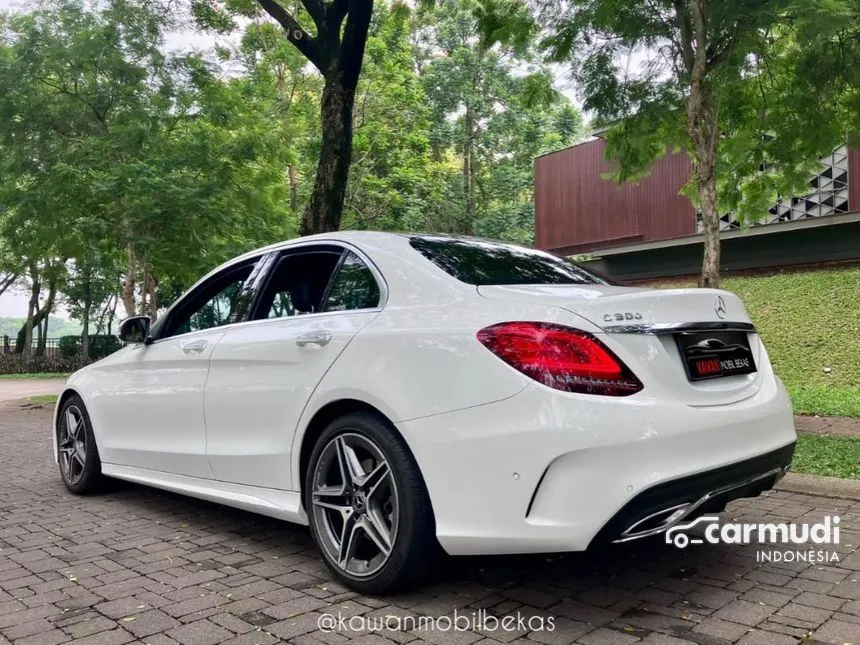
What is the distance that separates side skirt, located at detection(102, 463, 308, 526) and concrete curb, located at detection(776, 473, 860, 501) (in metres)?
3.34

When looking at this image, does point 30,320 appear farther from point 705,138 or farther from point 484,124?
point 705,138

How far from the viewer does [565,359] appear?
2.70 metres

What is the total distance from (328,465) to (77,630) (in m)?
1.17

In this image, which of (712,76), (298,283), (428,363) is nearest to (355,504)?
(428,363)

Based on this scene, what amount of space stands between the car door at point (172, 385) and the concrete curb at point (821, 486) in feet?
12.4

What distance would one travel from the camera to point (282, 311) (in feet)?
12.8

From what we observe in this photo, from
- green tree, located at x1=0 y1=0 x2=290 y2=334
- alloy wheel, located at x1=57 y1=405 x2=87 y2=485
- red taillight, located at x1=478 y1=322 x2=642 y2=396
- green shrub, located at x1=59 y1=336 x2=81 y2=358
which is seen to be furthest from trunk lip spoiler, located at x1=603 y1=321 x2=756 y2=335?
green shrub, located at x1=59 y1=336 x2=81 y2=358

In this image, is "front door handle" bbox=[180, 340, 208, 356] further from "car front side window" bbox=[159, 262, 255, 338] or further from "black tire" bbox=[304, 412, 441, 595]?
"black tire" bbox=[304, 412, 441, 595]

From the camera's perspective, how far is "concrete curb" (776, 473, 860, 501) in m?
4.88

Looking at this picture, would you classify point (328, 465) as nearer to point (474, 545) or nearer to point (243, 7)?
point (474, 545)

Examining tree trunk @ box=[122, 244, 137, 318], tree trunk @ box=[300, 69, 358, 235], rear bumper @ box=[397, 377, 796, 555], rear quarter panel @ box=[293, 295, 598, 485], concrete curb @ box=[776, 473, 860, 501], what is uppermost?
tree trunk @ box=[300, 69, 358, 235]

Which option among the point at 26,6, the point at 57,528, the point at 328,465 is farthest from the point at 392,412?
the point at 26,6

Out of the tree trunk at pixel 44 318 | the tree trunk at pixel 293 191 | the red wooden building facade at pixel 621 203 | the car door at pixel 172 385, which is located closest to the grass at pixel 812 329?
the red wooden building facade at pixel 621 203

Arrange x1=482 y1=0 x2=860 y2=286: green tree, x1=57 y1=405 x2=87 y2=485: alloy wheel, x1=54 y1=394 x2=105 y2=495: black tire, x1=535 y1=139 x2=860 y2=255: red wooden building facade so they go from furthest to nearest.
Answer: x1=535 y1=139 x2=860 y2=255: red wooden building facade → x1=482 y1=0 x2=860 y2=286: green tree → x1=57 y1=405 x2=87 y2=485: alloy wheel → x1=54 y1=394 x2=105 y2=495: black tire
